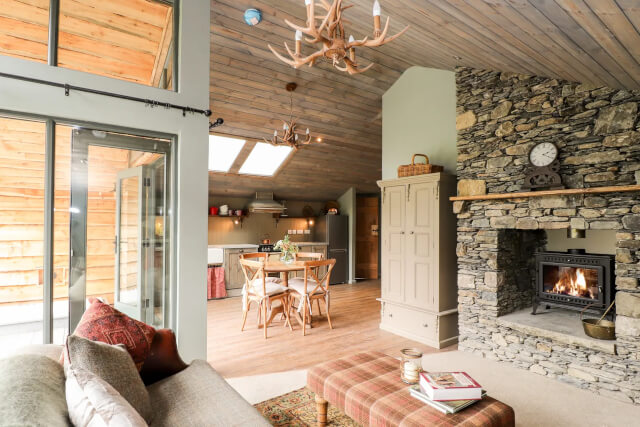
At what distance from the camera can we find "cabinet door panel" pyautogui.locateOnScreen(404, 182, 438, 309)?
4.31 metres

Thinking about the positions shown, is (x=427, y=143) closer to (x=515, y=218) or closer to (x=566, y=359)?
(x=515, y=218)

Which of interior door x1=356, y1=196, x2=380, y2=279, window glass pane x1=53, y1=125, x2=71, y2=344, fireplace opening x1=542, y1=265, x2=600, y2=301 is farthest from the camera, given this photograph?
interior door x1=356, y1=196, x2=380, y2=279

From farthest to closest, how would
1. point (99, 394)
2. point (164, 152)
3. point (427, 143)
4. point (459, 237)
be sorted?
point (427, 143) < point (459, 237) < point (164, 152) < point (99, 394)

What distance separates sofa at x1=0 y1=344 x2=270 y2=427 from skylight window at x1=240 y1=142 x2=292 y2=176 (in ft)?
17.1

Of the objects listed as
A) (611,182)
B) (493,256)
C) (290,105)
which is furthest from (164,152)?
(611,182)

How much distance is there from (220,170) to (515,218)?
17.3 ft

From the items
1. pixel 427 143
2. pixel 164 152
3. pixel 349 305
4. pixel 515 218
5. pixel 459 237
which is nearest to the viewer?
pixel 164 152

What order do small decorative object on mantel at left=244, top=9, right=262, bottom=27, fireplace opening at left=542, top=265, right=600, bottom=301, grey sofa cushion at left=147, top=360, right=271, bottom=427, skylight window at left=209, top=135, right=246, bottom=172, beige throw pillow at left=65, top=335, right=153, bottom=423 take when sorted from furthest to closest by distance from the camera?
skylight window at left=209, top=135, right=246, bottom=172
small decorative object on mantel at left=244, top=9, right=262, bottom=27
fireplace opening at left=542, top=265, right=600, bottom=301
grey sofa cushion at left=147, top=360, right=271, bottom=427
beige throw pillow at left=65, top=335, right=153, bottom=423

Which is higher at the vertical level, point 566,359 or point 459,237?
point 459,237

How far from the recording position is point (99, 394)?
48.5 inches

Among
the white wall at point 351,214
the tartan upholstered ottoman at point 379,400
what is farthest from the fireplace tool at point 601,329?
the white wall at point 351,214

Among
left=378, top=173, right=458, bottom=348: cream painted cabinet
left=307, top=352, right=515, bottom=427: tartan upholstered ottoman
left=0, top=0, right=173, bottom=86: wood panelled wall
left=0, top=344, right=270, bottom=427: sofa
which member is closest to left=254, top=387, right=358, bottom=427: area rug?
left=307, top=352, right=515, bottom=427: tartan upholstered ottoman

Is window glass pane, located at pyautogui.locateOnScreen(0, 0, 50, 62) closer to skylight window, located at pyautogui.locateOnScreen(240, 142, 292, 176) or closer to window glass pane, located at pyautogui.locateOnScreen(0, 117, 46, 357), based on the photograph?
window glass pane, located at pyautogui.locateOnScreen(0, 117, 46, 357)

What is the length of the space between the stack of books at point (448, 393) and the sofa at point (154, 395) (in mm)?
880
